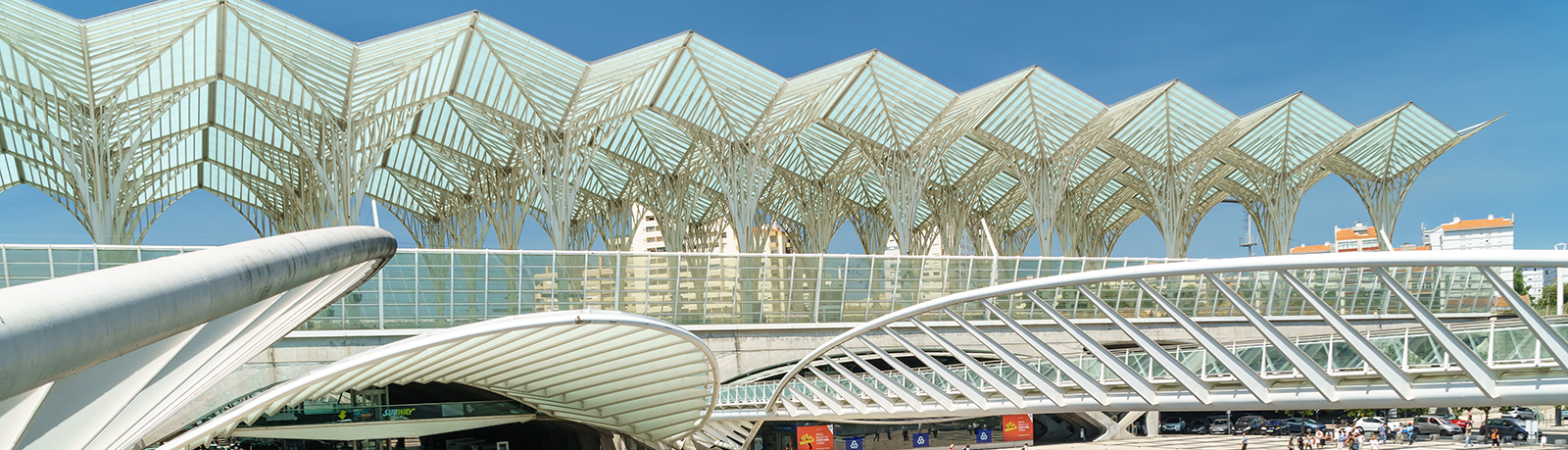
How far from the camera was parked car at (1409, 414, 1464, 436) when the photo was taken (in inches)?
1650

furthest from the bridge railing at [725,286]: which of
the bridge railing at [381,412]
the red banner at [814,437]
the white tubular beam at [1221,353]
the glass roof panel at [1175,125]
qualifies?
the white tubular beam at [1221,353]

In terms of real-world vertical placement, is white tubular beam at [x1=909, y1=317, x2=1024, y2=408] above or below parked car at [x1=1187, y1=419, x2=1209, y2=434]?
above

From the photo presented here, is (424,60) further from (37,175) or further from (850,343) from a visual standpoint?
(37,175)

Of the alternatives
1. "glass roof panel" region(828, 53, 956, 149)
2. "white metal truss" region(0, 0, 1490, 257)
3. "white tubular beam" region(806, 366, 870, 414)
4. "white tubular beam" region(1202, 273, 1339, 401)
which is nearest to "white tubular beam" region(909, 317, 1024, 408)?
"white tubular beam" region(806, 366, 870, 414)

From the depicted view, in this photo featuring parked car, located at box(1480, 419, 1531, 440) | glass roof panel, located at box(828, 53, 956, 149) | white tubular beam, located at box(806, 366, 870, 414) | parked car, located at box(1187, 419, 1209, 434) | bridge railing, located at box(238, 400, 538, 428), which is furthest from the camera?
parked car, located at box(1187, 419, 1209, 434)

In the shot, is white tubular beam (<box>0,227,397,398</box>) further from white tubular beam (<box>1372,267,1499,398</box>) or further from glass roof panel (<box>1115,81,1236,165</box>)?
glass roof panel (<box>1115,81,1236,165</box>)

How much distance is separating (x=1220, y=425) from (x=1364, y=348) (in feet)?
149

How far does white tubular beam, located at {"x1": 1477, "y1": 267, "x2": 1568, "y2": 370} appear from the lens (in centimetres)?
991

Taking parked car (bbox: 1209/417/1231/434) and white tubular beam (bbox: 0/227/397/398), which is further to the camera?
parked car (bbox: 1209/417/1231/434)

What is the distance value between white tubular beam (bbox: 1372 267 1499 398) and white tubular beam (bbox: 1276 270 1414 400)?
27.8 inches

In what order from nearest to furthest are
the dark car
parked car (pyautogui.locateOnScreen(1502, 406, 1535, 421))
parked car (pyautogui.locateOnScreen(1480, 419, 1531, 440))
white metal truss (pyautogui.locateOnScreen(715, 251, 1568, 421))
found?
white metal truss (pyautogui.locateOnScreen(715, 251, 1568, 421)) < parked car (pyautogui.locateOnScreen(1480, 419, 1531, 440)) < parked car (pyautogui.locateOnScreen(1502, 406, 1535, 421)) < the dark car

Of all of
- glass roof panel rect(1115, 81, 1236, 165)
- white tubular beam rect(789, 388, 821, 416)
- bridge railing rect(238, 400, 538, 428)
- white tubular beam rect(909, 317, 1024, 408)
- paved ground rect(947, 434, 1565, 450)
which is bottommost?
paved ground rect(947, 434, 1565, 450)

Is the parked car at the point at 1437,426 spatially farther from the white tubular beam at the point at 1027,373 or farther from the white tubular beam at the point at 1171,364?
the white tubular beam at the point at 1171,364

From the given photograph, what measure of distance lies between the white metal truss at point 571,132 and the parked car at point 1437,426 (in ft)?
54.5
